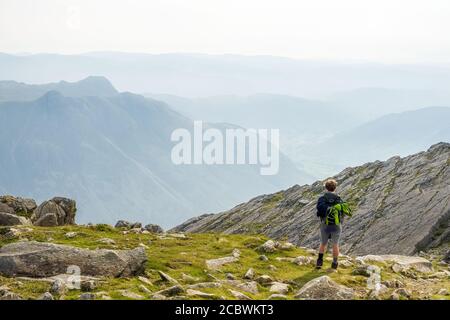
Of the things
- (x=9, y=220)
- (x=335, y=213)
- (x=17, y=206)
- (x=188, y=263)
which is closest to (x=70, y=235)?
(x=9, y=220)

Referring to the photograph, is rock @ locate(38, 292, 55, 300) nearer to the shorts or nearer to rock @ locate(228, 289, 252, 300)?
rock @ locate(228, 289, 252, 300)

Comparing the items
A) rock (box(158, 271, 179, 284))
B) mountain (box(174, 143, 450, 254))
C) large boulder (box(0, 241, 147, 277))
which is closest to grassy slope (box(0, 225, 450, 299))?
rock (box(158, 271, 179, 284))

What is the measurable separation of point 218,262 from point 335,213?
6.04 metres

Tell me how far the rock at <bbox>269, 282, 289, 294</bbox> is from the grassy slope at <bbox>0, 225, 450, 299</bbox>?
0.26 meters

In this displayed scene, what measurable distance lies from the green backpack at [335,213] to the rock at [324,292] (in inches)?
211

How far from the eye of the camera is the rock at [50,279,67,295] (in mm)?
20117

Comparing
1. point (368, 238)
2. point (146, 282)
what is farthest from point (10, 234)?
point (368, 238)

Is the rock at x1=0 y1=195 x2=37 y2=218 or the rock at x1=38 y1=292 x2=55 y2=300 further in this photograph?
the rock at x1=0 y1=195 x2=37 y2=218

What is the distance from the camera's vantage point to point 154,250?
29594 mm

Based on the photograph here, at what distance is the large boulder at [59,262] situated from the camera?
22656mm

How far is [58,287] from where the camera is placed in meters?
20.2

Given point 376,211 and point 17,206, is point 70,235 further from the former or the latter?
point 376,211
